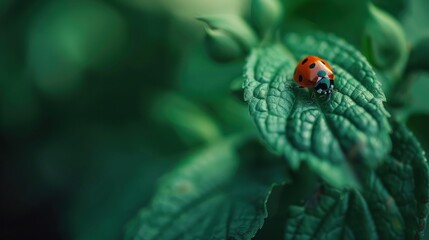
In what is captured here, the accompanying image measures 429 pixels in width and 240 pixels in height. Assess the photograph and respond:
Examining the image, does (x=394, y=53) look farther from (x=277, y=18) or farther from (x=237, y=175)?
(x=237, y=175)

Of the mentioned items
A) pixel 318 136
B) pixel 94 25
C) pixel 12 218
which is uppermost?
pixel 94 25

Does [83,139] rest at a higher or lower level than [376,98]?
higher

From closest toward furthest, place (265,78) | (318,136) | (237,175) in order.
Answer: (318,136) → (265,78) → (237,175)

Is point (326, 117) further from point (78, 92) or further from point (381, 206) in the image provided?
point (78, 92)

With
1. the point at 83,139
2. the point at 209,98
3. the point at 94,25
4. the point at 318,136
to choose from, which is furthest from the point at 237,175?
the point at 94,25

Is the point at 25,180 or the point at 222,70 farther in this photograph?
the point at 25,180

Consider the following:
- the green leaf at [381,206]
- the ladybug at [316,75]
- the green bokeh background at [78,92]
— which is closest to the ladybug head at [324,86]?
the ladybug at [316,75]

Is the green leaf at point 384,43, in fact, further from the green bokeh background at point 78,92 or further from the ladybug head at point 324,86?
the green bokeh background at point 78,92

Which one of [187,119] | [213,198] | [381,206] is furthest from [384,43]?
[187,119]
